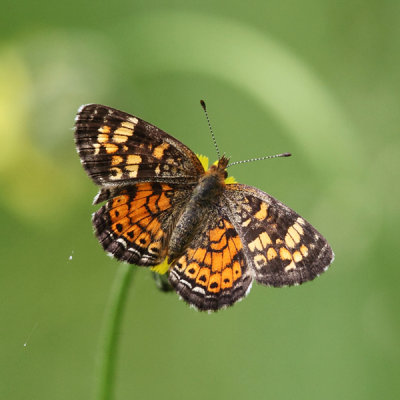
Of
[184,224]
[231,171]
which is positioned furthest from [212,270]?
[231,171]

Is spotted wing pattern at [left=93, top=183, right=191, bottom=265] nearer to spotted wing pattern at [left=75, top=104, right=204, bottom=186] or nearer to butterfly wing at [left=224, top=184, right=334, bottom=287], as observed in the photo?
spotted wing pattern at [left=75, top=104, right=204, bottom=186]

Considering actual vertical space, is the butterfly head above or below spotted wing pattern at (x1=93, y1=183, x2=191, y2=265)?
above

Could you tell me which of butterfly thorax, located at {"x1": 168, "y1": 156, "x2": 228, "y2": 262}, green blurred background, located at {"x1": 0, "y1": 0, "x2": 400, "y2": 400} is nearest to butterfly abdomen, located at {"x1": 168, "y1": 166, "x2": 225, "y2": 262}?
butterfly thorax, located at {"x1": 168, "y1": 156, "x2": 228, "y2": 262}

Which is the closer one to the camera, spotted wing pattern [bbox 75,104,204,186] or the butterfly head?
spotted wing pattern [bbox 75,104,204,186]

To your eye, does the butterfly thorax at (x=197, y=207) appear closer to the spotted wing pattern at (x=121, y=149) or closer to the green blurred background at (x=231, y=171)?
the spotted wing pattern at (x=121, y=149)

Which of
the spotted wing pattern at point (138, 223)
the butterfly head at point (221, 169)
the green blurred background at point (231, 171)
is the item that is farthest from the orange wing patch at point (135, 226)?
the green blurred background at point (231, 171)

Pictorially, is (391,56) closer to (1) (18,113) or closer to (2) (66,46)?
(2) (66,46)

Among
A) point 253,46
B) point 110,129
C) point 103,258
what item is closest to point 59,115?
point 103,258
